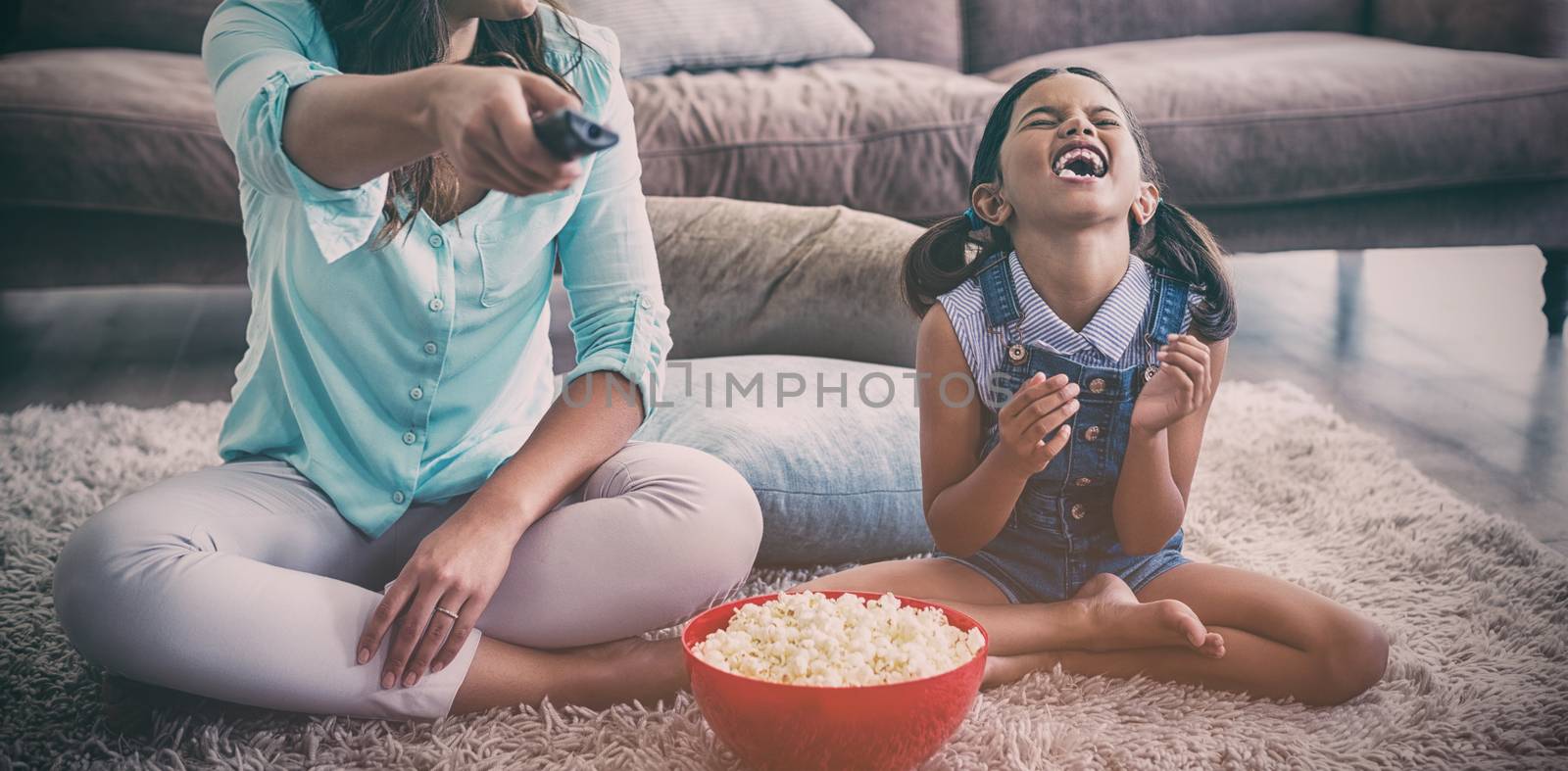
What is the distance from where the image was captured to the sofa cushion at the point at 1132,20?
2543 mm

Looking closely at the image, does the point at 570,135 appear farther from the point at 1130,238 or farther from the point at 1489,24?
the point at 1489,24

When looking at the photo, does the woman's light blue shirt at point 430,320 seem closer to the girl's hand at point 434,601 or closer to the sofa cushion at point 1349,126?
the girl's hand at point 434,601

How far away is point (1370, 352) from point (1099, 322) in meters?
1.52

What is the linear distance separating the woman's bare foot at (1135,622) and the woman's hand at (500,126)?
580 millimetres

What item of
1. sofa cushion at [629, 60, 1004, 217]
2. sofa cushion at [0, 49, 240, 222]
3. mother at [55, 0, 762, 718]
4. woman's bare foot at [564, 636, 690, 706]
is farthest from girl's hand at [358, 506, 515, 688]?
sofa cushion at [0, 49, 240, 222]

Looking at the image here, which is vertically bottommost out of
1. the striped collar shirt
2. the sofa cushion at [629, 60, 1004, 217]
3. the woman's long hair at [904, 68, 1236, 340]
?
the sofa cushion at [629, 60, 1004, 217]

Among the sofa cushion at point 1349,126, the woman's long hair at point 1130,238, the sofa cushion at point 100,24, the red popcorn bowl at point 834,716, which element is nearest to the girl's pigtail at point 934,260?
the woman's long hair at point 1130,238

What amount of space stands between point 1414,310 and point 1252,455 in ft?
4.12

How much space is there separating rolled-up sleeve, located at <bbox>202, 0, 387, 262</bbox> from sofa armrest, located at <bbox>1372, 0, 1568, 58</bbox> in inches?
83.3

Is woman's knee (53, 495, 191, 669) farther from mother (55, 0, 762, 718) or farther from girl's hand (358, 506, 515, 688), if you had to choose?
girl's hand (358, 506, 515, 688)

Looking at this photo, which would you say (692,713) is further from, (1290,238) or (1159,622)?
(1290,238)

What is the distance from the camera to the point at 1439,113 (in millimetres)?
1935

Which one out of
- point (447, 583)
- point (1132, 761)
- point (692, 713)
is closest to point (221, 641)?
point (447, 583)

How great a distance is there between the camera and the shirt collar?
3.13 feet
